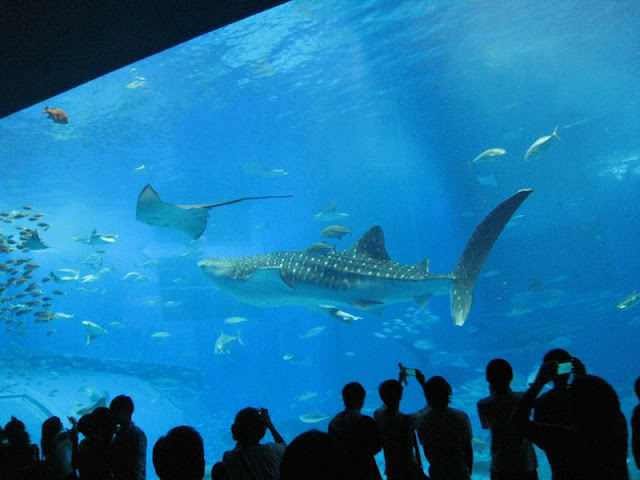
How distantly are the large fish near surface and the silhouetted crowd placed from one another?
3439 mm

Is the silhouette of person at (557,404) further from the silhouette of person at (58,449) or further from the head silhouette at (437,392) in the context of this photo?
the silhouette of person at (58,449)

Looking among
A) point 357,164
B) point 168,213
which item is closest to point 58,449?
point 168,213

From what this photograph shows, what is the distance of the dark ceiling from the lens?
3328 mm

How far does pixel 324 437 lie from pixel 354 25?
17.5m

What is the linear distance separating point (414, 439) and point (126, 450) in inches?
68.9

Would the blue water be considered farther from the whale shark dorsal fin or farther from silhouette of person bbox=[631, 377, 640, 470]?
silhouette of person bbox=[631, 377, 640, 470]

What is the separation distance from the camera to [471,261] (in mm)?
5980

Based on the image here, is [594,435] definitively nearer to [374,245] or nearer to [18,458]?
[18,458]

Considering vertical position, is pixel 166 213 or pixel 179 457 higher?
pixel 166 213

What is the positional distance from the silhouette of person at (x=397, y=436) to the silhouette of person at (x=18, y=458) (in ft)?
7.06

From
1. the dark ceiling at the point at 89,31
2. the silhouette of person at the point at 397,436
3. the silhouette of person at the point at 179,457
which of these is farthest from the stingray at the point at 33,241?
the silhouette of person at the point at 397,436

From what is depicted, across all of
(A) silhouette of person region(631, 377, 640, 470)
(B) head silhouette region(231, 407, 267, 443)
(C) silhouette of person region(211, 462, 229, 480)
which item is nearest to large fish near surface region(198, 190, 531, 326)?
(A) silhouette of person region(631, 377, 640, 470)

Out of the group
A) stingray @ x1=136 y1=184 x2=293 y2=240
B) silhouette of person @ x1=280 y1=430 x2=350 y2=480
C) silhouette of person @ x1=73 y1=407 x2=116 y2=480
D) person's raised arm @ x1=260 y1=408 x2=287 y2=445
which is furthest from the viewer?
stingray @ x1=136 y1=184 x2=293 y2=240

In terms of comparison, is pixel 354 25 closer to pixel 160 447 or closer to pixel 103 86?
pixel 103 86
